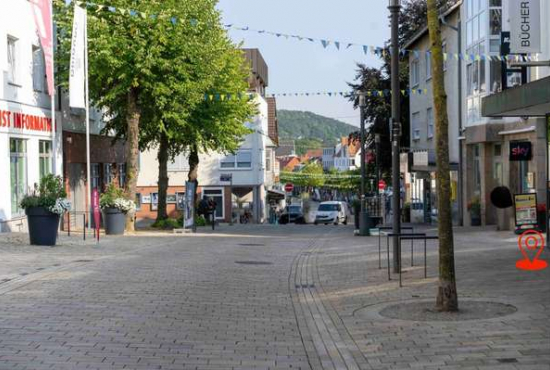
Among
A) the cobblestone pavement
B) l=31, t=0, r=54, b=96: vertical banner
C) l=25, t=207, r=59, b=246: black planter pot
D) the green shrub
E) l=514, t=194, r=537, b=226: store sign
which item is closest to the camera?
the cobblestone pavement

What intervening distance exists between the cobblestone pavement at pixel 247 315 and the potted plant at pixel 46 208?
1312mm

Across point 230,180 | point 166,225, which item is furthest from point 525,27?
point 230,180

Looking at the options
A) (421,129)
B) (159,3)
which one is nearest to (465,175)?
(421,129)

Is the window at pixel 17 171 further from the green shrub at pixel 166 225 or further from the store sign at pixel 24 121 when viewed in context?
the green shrub at pixel 166 225

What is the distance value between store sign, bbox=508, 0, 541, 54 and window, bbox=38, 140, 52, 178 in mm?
17124

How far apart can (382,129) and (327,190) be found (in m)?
83.8

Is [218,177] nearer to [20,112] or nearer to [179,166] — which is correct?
[179,166]

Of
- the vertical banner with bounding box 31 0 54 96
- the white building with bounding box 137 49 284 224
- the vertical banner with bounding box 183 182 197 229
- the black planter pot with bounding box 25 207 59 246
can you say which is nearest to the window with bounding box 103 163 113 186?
the vertical banner with bounding box 183 182 197 229

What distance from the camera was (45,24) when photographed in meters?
23.3

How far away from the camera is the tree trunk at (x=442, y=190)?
989 centimetres

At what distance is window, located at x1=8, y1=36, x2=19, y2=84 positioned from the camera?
82.0 feet

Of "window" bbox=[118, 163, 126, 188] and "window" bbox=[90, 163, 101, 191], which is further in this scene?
"window" bbox=[118, 163, 126, 188]

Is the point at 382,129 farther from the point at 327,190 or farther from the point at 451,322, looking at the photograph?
the point at 327,190

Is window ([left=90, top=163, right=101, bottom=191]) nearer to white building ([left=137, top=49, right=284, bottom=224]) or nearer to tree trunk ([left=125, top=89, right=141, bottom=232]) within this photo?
tree trunk ([left=125, top=89, right=141, bottom=232])
